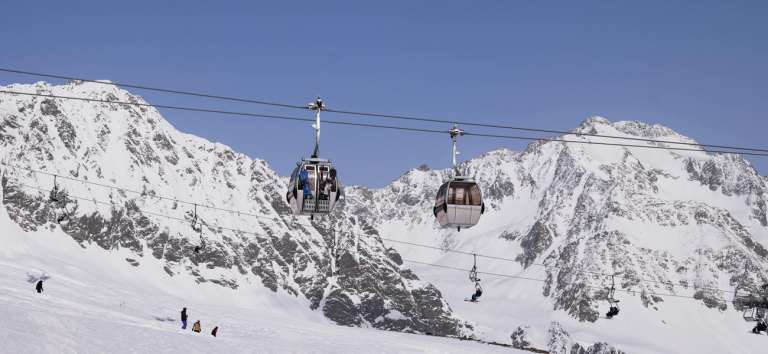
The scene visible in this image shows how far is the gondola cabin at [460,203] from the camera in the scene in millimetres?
30625

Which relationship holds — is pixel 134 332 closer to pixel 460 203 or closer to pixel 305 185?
→ pixel 305 185

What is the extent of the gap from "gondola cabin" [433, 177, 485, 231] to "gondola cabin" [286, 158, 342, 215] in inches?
137

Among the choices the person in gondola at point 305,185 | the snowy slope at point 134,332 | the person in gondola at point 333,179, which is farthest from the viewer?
the snowy slope at point 134,332

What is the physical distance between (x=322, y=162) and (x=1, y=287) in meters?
42.7

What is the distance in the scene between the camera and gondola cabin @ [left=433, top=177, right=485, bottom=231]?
3062 cm

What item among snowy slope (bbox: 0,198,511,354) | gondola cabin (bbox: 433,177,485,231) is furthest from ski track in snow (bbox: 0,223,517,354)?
gondola cabin (bbox: 433,177,485,231)

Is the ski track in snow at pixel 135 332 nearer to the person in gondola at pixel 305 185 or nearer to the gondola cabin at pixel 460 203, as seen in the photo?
the person in gondola at pixel 305 185

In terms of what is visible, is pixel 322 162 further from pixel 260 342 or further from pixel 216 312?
pixel 216 312

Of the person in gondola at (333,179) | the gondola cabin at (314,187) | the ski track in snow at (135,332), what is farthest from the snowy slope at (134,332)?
the person in gondola at (333,179)

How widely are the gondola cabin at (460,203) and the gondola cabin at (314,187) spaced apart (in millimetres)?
3476

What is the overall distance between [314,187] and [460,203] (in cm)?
458

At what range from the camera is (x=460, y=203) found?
30.6 metres

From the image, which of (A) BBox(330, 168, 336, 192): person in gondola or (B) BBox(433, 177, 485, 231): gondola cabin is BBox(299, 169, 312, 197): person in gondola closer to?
(A) BBox(330, 168, 336, 192): person in gondola

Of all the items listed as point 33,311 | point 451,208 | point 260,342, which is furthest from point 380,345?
point 451,208
